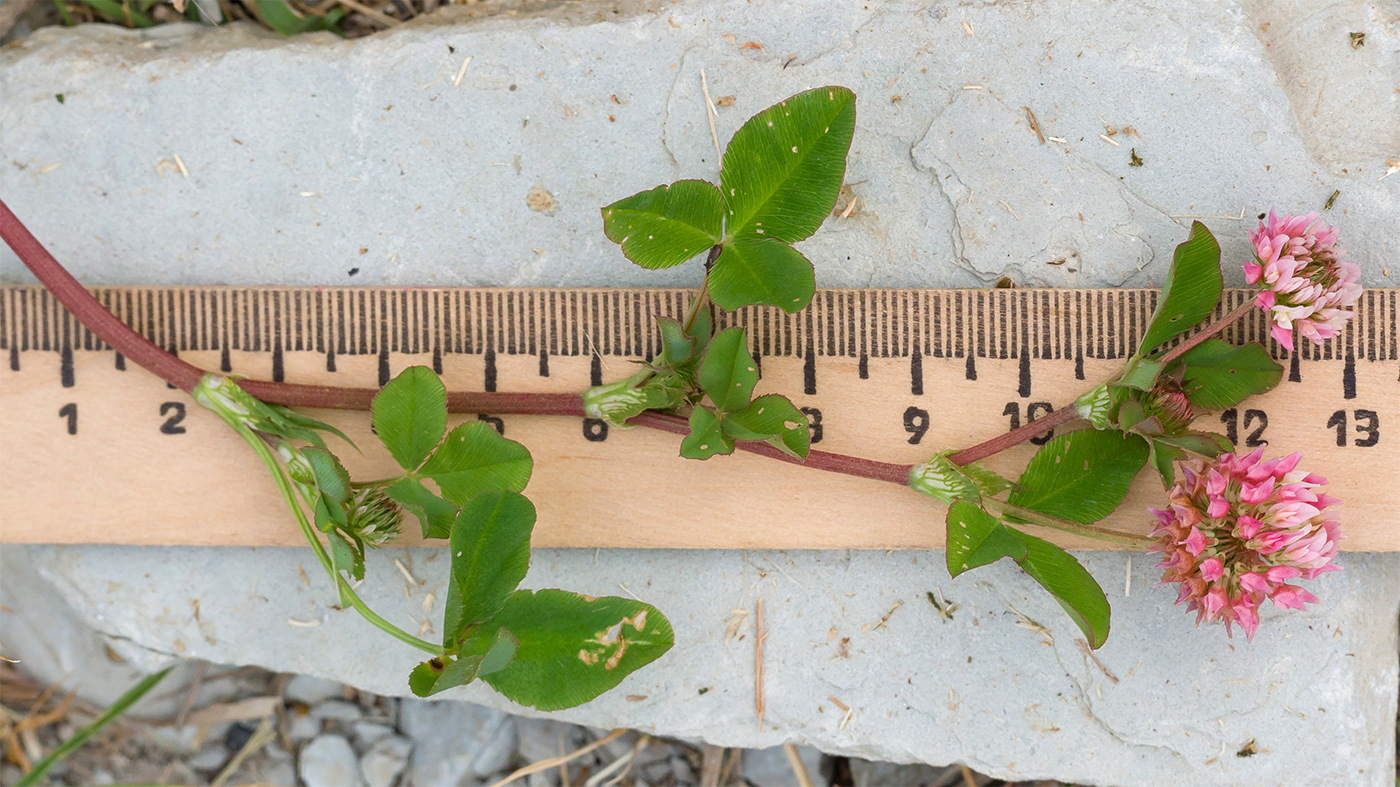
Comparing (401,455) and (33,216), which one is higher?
(33,216)

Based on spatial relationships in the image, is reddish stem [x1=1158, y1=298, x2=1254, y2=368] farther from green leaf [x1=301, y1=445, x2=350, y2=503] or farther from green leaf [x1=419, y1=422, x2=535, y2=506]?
green leaf [x1=301, y1=445, x2=350, y2=503]

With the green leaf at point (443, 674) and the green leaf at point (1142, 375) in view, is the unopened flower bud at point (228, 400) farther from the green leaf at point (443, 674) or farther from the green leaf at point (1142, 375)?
the green leaf at point (1142, 375)

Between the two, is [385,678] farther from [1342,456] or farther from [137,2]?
[1342,456]

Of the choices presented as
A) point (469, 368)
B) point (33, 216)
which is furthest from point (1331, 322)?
point (33, 216)

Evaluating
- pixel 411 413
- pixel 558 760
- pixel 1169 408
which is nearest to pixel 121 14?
pixel 411 413

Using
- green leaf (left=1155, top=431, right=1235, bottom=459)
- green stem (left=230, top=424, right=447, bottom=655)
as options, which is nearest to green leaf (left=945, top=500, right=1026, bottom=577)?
green leaf (left=1155, top=431, right=1235, bottom=459)

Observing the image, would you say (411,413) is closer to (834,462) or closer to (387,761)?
(834,462)
